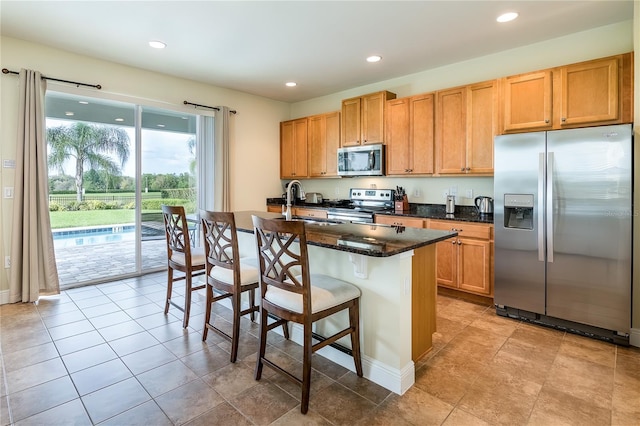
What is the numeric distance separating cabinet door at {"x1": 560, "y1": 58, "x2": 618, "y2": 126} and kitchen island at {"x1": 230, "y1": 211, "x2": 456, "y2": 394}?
6.38ft

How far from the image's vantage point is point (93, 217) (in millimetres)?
4348

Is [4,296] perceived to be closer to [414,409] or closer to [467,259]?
[414,409]

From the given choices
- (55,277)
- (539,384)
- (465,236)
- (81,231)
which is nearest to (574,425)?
(539,384)

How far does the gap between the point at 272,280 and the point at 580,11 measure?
3.44m

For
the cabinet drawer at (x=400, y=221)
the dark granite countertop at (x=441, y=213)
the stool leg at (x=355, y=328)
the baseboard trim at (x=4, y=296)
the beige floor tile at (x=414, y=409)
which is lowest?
the beige floor tile at (x=414, y=409)

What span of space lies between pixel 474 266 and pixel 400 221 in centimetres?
A: 97

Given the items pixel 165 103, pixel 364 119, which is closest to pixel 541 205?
pixel 364 119

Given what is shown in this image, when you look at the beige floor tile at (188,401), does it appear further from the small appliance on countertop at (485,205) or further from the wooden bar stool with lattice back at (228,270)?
the small appliance on countertop at (485,205)

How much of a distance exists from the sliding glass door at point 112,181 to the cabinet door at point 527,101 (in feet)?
13.7

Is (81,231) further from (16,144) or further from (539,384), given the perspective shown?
(539,384)

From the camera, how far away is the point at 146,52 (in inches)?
151

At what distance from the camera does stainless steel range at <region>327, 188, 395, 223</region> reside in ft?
15.1

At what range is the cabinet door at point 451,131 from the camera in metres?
3.87

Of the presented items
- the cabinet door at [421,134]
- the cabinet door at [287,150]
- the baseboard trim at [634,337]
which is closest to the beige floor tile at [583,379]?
the baseboard trim at [634,337]
